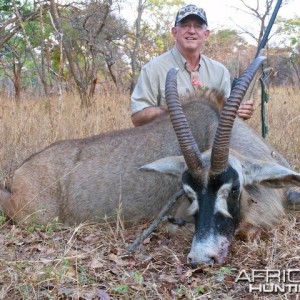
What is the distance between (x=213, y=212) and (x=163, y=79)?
10.2ft

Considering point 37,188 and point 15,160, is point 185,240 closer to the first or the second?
point 37,188

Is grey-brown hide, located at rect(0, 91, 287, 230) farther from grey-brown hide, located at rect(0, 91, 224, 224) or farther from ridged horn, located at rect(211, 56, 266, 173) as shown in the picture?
ridged horn, located at rect(211, 56, 266, 173)

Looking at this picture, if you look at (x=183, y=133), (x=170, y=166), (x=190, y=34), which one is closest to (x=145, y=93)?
(x=190, y=34)

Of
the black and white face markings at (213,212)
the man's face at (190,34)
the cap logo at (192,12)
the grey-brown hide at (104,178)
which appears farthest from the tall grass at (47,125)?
the black and white face markings at (213,212)

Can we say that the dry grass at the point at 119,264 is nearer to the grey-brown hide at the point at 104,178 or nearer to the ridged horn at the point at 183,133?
the grey-brown hide at the point at 104,178

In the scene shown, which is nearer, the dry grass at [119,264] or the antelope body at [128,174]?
the dry grass at [119,264]

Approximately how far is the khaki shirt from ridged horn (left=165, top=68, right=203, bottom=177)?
223 cm

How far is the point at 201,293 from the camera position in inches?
134

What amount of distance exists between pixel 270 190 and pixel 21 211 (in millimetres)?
2437

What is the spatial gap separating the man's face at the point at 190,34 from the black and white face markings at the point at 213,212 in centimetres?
296

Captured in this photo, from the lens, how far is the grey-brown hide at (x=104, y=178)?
206 inches

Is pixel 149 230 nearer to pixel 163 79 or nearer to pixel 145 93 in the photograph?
pixel 145 93

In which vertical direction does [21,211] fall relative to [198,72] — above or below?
below

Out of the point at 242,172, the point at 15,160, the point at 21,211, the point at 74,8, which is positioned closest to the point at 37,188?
Answer: the point at 21,211
